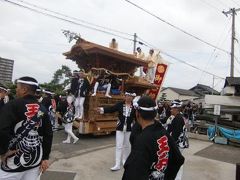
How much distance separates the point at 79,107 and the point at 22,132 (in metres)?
7.76

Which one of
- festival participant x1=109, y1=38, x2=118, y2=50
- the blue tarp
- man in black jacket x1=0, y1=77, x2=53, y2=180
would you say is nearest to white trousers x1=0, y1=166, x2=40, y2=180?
man in black jacket x1=0, y1=77, x2=53, y2=180

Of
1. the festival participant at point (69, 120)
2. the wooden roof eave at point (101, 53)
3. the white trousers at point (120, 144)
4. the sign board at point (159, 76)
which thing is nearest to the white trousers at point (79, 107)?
the festival participant at point (69, 120)

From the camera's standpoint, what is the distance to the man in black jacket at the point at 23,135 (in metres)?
3.47

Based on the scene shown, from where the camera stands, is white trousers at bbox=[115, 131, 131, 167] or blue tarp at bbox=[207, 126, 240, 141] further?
blue tarp at bbox=[207, 126, 240, 141]

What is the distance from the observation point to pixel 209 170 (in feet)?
28.6

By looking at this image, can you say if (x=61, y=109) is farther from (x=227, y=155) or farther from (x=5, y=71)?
(x=5, y=71)

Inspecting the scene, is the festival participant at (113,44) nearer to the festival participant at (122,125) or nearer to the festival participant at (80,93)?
the festival participant at (80,93)

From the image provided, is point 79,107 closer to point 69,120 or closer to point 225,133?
point 69,120

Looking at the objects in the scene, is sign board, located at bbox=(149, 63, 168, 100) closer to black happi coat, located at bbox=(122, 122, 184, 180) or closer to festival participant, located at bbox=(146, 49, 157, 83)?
festival participant, located at bbox=(146, 49, 157, 83)

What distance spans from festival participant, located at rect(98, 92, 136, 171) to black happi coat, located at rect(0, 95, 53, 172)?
3804mm

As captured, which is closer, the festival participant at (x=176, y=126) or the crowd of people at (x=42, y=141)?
the crowd of people at (x=42, y=141)

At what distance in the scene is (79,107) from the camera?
11.3 meters

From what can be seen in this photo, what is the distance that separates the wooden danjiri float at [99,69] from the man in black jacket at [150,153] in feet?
27.1

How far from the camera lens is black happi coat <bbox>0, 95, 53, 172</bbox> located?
345 centimetres
